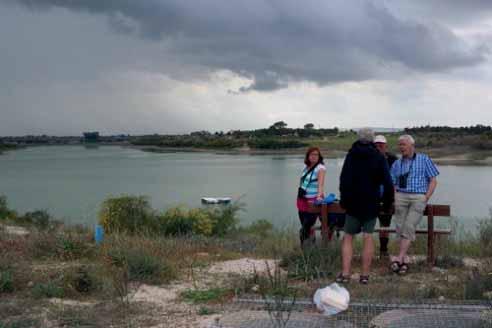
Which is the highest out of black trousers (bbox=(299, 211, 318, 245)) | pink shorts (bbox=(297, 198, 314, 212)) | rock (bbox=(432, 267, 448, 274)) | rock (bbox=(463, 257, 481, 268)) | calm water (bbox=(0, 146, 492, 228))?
pink shorts (bbox=(297, 198, 314, 212))

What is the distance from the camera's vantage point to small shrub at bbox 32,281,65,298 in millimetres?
4943

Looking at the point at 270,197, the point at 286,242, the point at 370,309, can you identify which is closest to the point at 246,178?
the point at 270,197

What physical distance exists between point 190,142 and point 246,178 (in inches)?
2414

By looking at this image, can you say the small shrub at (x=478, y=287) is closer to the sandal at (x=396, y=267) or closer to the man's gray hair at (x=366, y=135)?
the sandal at (x=396, y=267)

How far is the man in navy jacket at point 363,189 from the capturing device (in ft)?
17.3

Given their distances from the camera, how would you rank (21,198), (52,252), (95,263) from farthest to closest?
(21,198) → (52,252) → (95,263)

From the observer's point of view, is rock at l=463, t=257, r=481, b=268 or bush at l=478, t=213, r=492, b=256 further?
bush at l=478, t=213, r=492, b=256

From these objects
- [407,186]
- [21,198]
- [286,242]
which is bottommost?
[21,198]

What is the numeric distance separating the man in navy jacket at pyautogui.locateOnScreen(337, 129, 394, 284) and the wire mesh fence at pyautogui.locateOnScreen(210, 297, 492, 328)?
3.16 feet

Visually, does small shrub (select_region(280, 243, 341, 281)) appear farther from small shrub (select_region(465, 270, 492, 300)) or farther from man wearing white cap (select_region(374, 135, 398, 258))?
small shrub (select_region(465, 270, 492, 300))

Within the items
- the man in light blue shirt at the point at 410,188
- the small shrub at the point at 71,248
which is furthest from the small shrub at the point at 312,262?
the small shrub at the point at 71,248

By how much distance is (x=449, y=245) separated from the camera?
7.31 meters

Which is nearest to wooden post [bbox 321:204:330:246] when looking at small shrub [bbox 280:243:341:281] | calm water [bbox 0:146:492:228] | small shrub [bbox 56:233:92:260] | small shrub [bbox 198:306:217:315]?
small shrub [bbox 280:243:341:281]

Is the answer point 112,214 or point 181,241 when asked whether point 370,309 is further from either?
point 112,214
